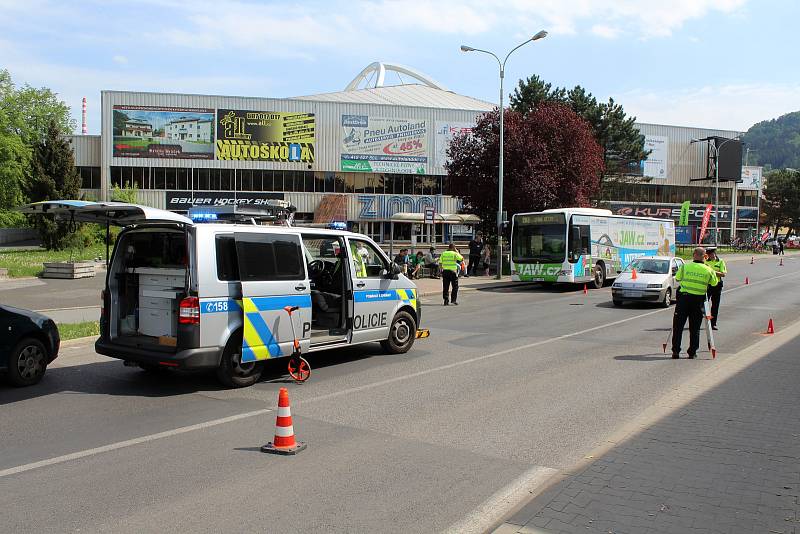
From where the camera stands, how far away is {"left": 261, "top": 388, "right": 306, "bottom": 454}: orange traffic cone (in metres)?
5.70

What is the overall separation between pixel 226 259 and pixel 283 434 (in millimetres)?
2999

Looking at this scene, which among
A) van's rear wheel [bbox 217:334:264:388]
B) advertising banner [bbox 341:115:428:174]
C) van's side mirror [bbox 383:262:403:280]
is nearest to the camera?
van's rear wheel [bbox 217:334:264:388]

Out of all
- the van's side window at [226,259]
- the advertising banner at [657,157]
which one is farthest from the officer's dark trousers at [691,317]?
the advertising banner at [657,157]

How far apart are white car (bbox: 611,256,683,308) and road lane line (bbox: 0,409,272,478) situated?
1415 cm

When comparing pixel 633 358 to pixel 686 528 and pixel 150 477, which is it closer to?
pixel 686 528

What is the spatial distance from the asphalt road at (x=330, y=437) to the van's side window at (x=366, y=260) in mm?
1393

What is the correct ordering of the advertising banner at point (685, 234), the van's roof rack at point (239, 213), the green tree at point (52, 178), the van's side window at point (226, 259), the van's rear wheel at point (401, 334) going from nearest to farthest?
the van's side window at point (226, 259) → the van's roof rack at point (239, 213) → the van's rear wheel at point (401, 334) → the green tree at point (52, 178) → the advertising banner at point (685, 234)

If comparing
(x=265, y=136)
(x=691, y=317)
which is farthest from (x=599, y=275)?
(x=265, y=136)

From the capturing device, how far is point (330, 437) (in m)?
6.24

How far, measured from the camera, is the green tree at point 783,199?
9212 centimetres

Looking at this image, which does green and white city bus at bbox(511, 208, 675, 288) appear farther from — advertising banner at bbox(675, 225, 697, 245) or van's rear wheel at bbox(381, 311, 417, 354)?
advertising banner at bbox(675, 225, 697, 245)

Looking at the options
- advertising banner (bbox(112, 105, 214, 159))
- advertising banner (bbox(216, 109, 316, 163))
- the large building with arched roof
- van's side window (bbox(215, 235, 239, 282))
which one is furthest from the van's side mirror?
advertising banner (bbox(112, 105, 214, 159))

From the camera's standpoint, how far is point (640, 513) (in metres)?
4.34

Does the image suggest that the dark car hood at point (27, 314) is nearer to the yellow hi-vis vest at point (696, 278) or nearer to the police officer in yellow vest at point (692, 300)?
the police officer in yellow vest at point (692, 300)
